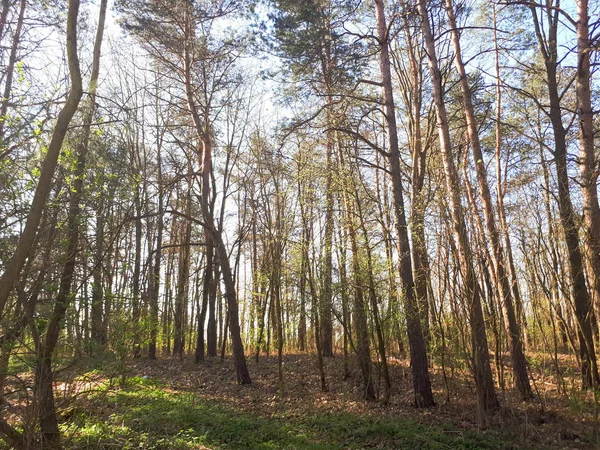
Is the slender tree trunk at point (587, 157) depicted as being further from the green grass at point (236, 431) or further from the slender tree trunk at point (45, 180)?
the slender tree trunk at point (45, 180)

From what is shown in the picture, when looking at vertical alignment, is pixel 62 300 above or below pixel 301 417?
above

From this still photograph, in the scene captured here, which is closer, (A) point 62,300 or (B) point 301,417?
(A) point 62,300

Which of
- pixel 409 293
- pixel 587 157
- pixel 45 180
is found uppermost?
pixel 587 157

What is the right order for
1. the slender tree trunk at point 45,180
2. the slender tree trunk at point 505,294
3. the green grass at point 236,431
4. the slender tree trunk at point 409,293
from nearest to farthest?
the slender tree trunk at point 45,180 < the green grass at point 236,431 < the slender tree trunk at point 505,294 < the slender tree trunk at point 409,293

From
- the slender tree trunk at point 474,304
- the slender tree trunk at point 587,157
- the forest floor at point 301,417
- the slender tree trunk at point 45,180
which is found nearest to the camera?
the slender tree trunk at point 45,180

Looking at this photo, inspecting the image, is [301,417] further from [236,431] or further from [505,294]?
[505,294]

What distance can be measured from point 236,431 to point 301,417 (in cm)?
143

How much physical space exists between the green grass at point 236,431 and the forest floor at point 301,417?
0.6 inches

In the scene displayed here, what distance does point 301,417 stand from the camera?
27.3 ft

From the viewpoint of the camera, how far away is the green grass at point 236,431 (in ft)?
20.6

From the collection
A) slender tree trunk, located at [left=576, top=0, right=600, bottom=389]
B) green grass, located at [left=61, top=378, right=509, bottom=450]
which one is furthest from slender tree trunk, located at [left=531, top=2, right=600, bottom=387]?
green grass, located at [left=61, top=378, right=509, bottom=450]

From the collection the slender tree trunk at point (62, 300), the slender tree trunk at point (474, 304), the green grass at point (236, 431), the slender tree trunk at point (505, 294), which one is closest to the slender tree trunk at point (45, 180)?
the slender tree trunk at point (62, 300)

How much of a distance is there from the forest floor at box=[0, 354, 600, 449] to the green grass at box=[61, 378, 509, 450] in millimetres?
16

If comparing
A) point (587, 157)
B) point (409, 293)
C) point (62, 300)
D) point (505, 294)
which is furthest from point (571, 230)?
point (62, 300)
